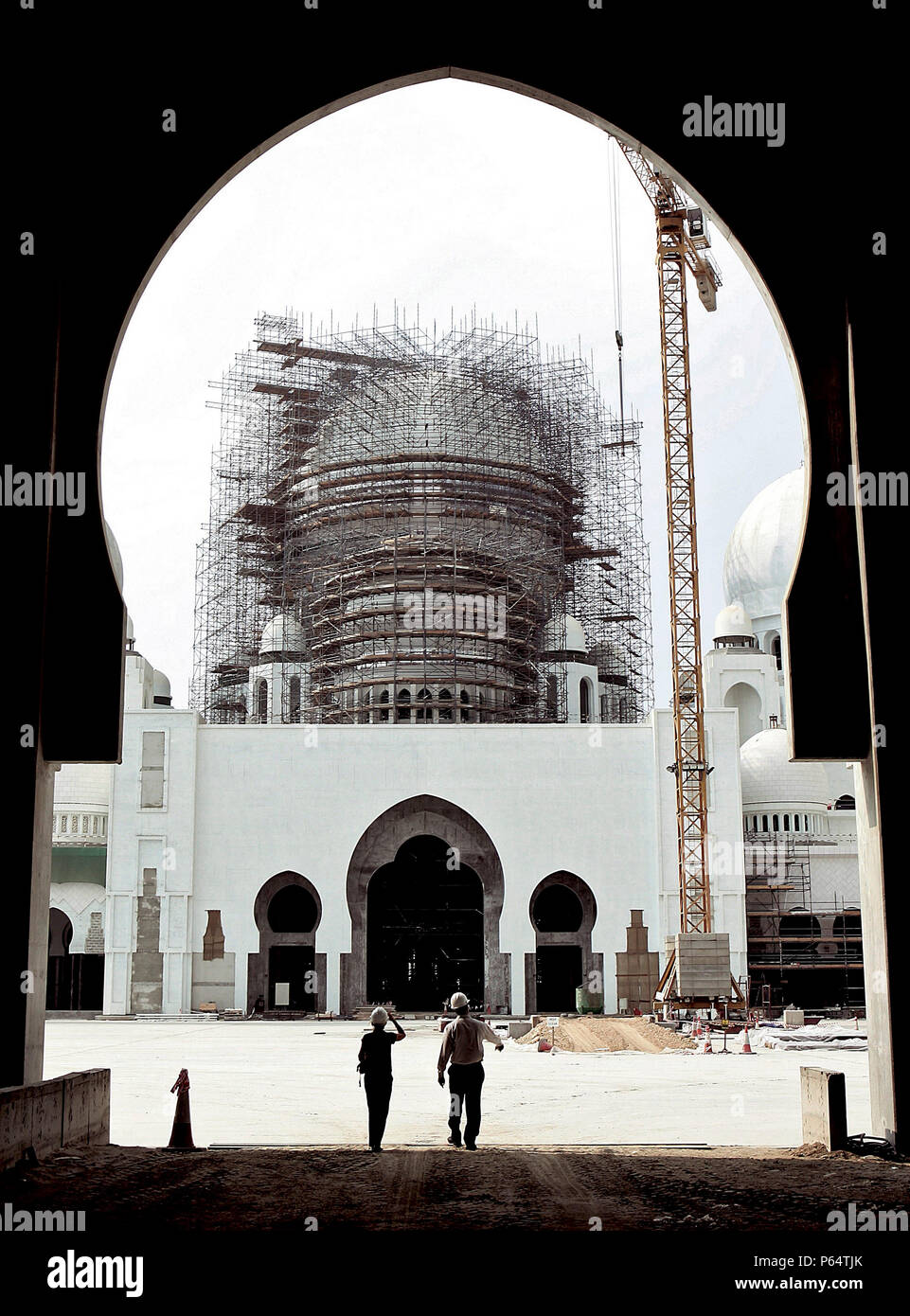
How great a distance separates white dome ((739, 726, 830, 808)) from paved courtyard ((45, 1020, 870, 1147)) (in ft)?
80.0

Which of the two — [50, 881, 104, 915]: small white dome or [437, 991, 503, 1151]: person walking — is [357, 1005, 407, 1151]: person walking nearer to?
[437, 991, 503, 1151]: person walking

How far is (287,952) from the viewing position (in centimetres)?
5116

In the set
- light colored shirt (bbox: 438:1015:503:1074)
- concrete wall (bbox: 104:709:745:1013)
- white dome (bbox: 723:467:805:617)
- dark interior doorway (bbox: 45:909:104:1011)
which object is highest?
white dome (bbox: 723:467:805:617)

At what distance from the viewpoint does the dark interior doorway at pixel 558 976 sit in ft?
166

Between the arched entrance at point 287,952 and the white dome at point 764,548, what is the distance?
3076 centimetres

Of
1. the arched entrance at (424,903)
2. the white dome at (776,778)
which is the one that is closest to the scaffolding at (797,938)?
the white dome at (776,778)

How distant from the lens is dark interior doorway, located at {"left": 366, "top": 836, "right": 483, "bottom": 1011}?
50594 mm

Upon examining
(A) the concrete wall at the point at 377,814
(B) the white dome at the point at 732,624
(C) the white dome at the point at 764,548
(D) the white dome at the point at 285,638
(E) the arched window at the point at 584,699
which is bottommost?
(A) the concrete wall at the point at 377,814

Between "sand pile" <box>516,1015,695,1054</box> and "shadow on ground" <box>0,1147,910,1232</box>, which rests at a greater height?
"shadow on ground" <box>0,1147,910,1232</box>

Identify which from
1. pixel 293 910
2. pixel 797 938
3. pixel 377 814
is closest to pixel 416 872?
pixel 377 814

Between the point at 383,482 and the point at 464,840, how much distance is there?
16.6 metres

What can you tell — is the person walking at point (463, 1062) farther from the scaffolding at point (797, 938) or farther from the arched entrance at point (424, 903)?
the scaffolding at point (797, 938)

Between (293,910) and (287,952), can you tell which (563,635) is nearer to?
(293,910)

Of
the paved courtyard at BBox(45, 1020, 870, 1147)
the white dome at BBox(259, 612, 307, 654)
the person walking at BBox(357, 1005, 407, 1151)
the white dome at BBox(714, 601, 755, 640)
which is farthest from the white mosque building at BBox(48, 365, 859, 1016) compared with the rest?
the person walking at BBox(357, 1005, 407, 1151)
